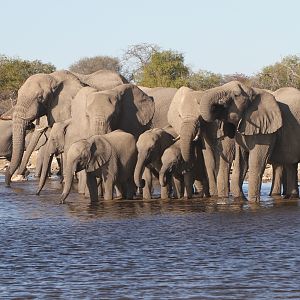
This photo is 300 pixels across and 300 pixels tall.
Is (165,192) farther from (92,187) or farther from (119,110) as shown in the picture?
(119,110)

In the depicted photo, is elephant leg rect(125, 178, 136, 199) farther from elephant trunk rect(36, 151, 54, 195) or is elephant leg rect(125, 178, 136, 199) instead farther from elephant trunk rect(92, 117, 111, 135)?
elephant trunk rect(36, 151, 54, 195)

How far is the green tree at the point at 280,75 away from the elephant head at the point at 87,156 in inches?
944

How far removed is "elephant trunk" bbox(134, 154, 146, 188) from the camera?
56.6 ft

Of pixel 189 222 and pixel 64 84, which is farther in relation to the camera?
pixel 64 84

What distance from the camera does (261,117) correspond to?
16688 mm

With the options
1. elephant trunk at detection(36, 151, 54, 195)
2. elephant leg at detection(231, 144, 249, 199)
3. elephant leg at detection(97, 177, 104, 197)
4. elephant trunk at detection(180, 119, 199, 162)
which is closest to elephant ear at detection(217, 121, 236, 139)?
elephant leg at detection(231, 144, 249, 199)

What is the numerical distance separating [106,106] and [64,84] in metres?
3.16

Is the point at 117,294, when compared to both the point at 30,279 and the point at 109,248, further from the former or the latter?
Answer: the point at 109,248

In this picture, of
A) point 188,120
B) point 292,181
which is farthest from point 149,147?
point 292,181

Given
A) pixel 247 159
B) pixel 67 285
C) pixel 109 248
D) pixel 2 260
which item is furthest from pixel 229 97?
pixel 67 285

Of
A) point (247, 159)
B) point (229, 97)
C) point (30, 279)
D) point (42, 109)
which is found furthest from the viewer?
point (42, 109)

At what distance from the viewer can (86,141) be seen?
17.2 m

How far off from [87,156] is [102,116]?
6.42ft

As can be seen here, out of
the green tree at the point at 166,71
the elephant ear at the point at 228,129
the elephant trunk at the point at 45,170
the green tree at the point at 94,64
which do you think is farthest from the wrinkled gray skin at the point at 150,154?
the green tree at the point at 94,64
